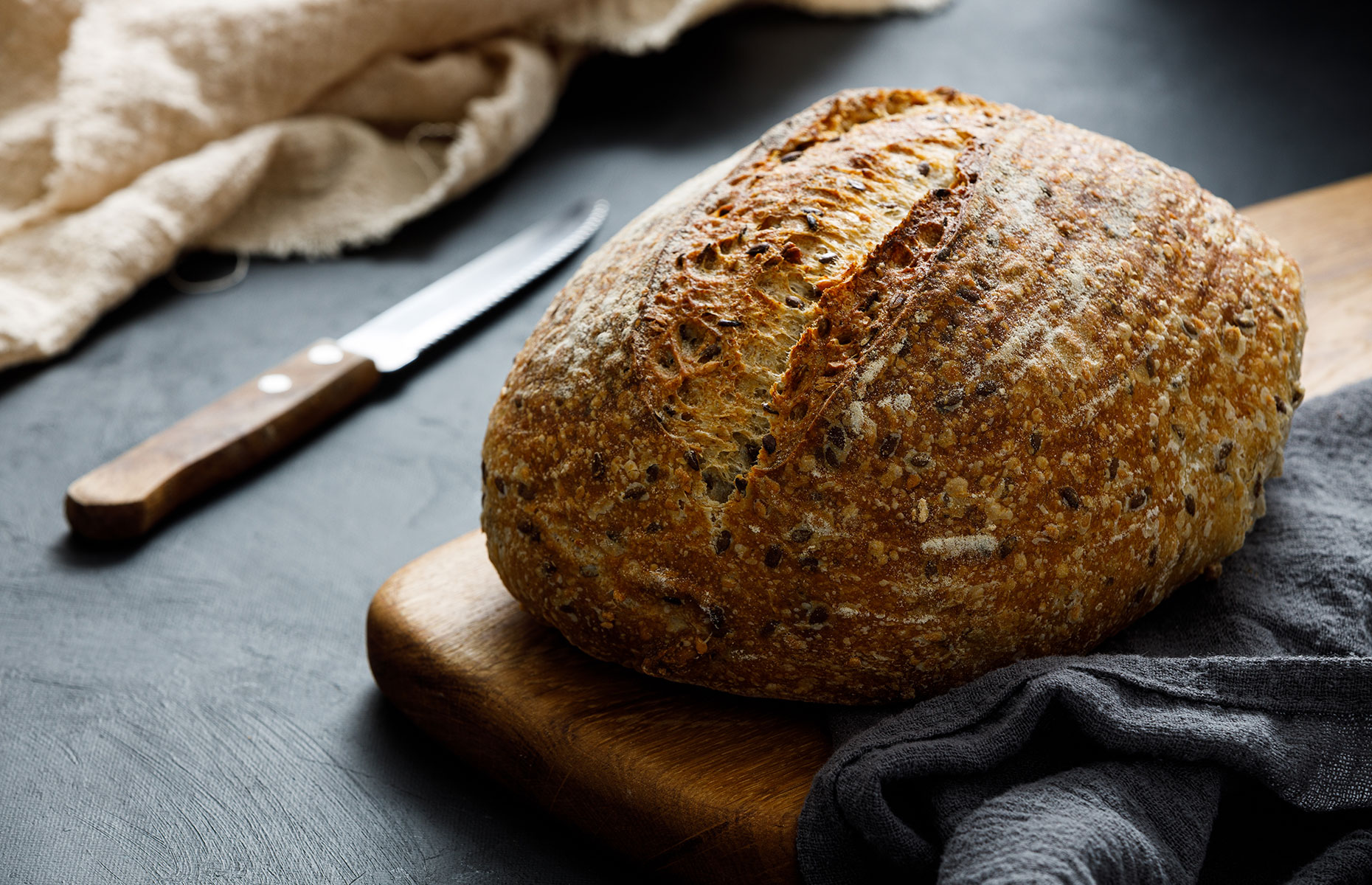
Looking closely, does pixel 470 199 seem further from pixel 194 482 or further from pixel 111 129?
pixel 194 482

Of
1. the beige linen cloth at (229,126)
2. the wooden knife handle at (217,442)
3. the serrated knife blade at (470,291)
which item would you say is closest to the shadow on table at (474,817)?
the wooden knife handle at (217,442)

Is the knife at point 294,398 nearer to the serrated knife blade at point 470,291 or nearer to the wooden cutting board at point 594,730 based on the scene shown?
the serrated knife blade at point 470,291

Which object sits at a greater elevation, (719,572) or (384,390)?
(719,572)

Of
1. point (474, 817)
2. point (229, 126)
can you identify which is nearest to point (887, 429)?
point (474, 817)

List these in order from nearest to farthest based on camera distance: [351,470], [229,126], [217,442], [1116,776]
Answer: [1116,776] < [217,442] < [351,470] < [229,126]

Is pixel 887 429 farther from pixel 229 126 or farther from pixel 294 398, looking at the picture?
pixel 229 126

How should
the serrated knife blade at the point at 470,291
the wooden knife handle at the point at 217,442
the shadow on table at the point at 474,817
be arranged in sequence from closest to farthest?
the shadow on table at the point at 474,817, the wooden knife handle at the point at 217,442, the serrated knife blade at the point at 470,291

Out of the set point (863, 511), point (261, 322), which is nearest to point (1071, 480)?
point (863, 511)

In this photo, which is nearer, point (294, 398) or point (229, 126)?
point (294, 398)
